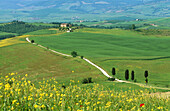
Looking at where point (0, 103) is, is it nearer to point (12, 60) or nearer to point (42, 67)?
point (42, 67)

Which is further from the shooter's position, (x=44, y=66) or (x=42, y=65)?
(x=42, y=65)

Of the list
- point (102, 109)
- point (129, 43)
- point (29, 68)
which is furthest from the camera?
point (129, 43)

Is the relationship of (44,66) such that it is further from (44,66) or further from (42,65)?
(42,65)

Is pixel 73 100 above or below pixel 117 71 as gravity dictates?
above

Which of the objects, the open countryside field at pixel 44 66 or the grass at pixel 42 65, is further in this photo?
the grass at pixel 42 65

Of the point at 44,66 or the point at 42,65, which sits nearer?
the point at 44,66

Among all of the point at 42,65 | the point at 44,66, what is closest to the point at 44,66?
the point at 44,66

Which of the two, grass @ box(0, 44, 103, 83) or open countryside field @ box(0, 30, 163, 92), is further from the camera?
grass @ box(0, 44, 103, 83)

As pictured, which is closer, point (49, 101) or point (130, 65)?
point (49, 101)

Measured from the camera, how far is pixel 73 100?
16.0 meters

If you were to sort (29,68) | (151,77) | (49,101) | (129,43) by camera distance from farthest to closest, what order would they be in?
(129,43) → (29,68) → (151,77) → (49,101)

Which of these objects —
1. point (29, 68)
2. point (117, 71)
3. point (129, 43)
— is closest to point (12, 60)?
point (29, 68)

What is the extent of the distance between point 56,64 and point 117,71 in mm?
27764

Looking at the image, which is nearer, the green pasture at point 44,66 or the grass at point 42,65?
the green pasture at point 44,66
